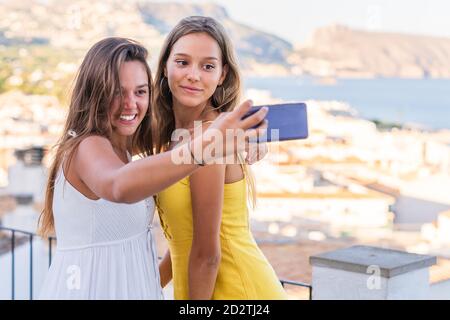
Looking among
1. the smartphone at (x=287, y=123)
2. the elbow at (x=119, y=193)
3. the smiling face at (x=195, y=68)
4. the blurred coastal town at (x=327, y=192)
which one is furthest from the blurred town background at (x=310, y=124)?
the smartphone at (x=287, y=123)

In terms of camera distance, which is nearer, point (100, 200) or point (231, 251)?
point (100, 200)

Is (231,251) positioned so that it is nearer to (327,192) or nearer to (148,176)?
(148,176)

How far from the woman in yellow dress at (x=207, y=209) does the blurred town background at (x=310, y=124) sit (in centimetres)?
16

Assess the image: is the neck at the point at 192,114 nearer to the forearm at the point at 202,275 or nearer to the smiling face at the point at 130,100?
the smiling face at the point at 130,100

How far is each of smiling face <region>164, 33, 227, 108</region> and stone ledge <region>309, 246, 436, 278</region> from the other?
1602 millimetres

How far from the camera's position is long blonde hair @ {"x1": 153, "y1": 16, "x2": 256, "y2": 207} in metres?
1.75

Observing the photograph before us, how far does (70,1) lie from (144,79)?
262ft

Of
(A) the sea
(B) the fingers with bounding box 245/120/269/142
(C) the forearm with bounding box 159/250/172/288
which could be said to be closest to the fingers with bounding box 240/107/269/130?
(B) the fingers with bounding box 245/120/269/142

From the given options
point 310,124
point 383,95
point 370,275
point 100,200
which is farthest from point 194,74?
point 383,95

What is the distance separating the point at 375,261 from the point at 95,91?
197 cm

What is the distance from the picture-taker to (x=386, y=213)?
2089cm

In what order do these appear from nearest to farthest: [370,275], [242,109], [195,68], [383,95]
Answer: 1. [242,109]
2. [195,68]
3. [370,275]
4. [383,95]

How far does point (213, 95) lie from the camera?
1.86 m

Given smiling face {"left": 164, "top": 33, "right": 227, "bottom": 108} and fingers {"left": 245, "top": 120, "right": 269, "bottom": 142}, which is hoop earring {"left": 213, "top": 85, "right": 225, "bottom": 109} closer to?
smiling face {"left": 164, "top": 33, "right": 227, "bottom": 108}
